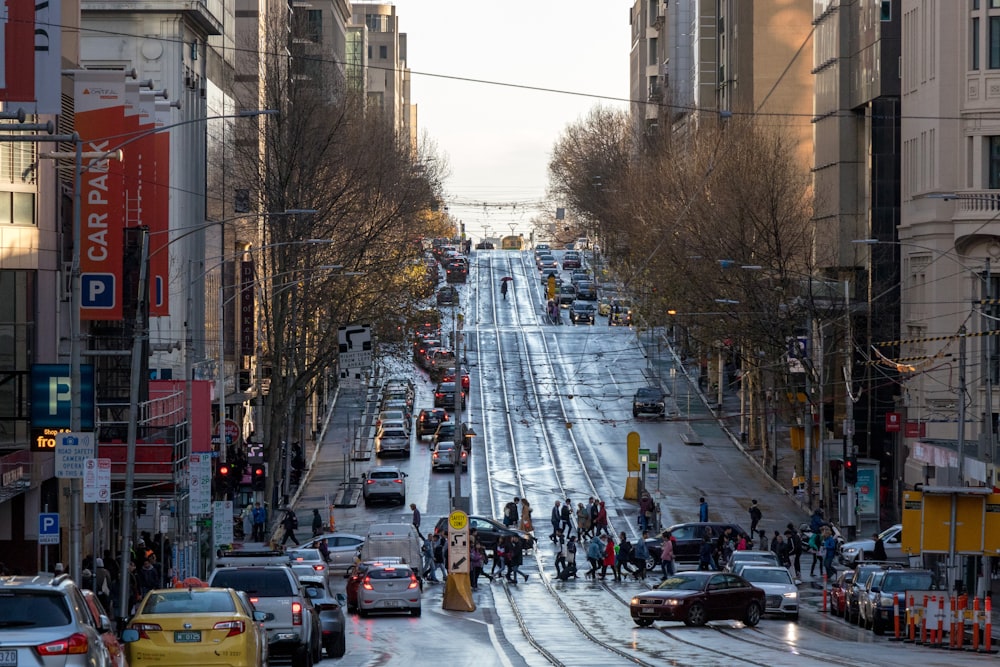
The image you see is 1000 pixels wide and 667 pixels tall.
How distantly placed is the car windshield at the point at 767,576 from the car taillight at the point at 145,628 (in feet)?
73.7

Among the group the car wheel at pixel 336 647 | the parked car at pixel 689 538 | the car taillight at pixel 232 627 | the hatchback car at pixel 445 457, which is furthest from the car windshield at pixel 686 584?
the hatchback car at pixel 445 457

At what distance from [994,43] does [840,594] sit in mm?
26947

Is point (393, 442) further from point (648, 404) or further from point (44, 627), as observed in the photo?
point (44, 627)

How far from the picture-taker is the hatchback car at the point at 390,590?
125 ft

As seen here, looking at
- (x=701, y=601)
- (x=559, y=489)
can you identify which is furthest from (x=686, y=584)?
(x=559, y=489)

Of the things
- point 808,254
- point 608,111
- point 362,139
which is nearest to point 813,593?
point 808,254

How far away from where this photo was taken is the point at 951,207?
6109cm

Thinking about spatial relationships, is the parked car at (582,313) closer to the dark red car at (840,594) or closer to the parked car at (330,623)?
the dark red car at (840,594)

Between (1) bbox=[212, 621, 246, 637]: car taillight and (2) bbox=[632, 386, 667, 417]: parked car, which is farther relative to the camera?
(2) bbox=[632, 386, 667, 417]: parked car

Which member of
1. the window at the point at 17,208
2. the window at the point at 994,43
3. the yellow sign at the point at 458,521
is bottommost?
the yellow sign at the point at 458,521

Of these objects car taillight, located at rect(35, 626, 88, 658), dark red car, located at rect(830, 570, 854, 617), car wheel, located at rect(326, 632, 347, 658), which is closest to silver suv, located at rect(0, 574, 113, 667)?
car taillight, located at rect(35, 626, 88, 658)

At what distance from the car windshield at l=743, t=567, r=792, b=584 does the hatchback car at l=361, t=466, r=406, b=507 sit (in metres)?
28.0

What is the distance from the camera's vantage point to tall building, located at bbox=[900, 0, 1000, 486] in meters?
58.4

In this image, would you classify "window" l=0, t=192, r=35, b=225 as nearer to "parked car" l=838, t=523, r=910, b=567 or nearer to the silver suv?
"parked car" l=838, t=523, r=910, b=567
